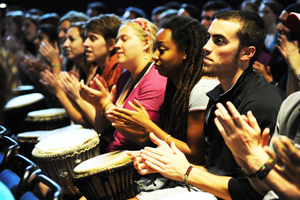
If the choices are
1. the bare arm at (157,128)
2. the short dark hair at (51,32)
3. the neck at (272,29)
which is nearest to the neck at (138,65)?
the bare arm at (157,128)

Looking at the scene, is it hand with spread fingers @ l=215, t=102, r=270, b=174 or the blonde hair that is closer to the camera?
hand with spread fingers @ l=215, t=102, r=270, b=174

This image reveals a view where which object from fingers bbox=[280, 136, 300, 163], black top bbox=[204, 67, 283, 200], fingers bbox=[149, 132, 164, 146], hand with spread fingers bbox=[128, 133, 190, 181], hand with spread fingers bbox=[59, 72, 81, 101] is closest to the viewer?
fingers bbox=[280, 136, 300, 163]

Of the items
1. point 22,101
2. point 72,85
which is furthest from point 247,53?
point 22,101

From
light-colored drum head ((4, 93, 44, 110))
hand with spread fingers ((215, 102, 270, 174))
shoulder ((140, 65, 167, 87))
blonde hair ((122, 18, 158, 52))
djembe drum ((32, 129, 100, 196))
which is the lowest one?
light-colored drum head ((4, 93, 44, 110))

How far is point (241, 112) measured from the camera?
2.06 metres

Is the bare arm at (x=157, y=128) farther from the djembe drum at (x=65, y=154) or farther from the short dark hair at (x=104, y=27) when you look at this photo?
the short dark hair at (x=104, y=27)

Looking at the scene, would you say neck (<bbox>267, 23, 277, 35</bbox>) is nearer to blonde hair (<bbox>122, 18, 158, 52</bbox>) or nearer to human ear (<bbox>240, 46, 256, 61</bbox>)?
blonde hair (<bbox>122, 18, 158, 52</bbox>)

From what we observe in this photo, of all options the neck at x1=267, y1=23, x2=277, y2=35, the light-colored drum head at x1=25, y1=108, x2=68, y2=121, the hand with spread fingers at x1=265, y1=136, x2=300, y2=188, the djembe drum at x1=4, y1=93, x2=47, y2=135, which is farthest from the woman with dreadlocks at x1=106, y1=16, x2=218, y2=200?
Result: the neck at x1=267, y1=23, x2=277, y2=35

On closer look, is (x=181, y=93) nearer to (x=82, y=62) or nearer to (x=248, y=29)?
(x=248, y=29)

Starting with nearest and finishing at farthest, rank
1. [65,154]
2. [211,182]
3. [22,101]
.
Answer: [211,182] → [65,154] → [22,101]

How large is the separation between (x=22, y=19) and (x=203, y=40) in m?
7.06

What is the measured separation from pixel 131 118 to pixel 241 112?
2.77ft

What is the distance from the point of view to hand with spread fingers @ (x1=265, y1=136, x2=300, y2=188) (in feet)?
4.05

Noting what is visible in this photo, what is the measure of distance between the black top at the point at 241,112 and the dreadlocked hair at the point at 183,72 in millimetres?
312
